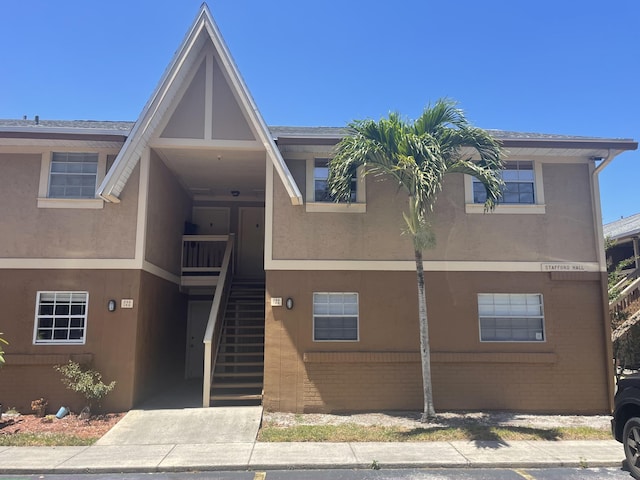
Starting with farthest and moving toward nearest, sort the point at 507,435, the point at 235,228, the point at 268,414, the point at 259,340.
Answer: the point at 235,228, the point at 259,340, the point at 268,414, the point at 507,435

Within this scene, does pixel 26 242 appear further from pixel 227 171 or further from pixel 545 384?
pixel 545 384

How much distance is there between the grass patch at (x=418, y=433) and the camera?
799 centimetres

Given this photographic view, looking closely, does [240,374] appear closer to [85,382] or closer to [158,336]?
[158,336]

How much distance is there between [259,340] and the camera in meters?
12.1

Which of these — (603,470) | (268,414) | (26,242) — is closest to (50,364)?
(26,242)

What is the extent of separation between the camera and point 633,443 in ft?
20.3

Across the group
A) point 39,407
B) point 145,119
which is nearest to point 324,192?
point 145,119

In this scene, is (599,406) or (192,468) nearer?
(192,468)

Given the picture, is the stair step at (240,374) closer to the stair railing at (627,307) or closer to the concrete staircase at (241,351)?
the concrete staircase at (241,351)

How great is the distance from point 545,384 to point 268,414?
580 centimetres

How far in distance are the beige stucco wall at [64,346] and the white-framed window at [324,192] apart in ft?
13.3

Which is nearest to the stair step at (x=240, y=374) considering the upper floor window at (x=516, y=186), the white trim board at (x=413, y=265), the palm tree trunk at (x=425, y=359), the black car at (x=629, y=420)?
the white trim board at (x=413, y=265)

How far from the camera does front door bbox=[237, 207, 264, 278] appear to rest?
49.6 feet

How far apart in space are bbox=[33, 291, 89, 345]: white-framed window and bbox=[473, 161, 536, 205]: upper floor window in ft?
28.9
